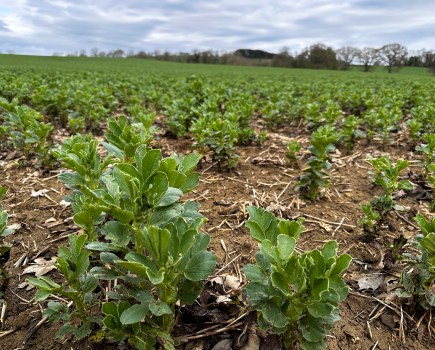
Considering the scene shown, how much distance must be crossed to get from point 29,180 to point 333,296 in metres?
3.59

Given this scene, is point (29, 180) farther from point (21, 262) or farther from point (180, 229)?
point (180, 229)

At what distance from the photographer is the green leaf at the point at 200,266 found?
147 centimetres

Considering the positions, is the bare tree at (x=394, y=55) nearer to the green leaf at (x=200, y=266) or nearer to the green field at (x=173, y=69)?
the green field at (x=173, y=69)

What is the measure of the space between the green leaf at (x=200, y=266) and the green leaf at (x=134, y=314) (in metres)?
0.21

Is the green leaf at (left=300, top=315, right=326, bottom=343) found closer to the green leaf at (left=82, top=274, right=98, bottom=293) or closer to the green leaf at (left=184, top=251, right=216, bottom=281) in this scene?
the green leaf at (left=184, top=251, right=216, bottom=281)

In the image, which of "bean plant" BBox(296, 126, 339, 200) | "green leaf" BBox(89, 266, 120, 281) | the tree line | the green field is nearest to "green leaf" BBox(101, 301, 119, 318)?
"green leaf" BBox(89, 266, 120, 281)

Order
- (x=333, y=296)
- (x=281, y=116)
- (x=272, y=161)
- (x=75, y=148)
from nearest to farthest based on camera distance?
1. (x=333, y=296)
2. (x=75, y=148)
3. (x=272, y=161)
4. (x=281, y=116)

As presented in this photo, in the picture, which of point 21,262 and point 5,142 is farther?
point 5,142

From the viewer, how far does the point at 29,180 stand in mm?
3900

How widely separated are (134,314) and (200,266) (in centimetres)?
32

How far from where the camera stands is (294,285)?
4.79 ft

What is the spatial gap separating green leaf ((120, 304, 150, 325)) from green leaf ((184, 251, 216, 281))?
8.5 inches

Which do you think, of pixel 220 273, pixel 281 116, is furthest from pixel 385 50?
pixel 220 273

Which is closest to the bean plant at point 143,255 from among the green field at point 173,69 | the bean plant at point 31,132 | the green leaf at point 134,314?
the green leaf at point 134,314
